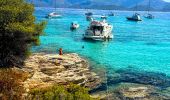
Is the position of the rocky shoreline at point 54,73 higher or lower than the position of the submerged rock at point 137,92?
higher

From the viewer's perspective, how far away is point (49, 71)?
34750 millimetres

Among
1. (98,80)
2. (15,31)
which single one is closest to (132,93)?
(98,80)

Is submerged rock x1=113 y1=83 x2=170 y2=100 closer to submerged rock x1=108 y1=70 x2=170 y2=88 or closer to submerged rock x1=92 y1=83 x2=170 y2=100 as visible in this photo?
submerged rock x1=92 y1=83 x2=170 y2=100

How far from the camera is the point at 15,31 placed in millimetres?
32938

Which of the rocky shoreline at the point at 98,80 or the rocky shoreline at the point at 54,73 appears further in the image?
the rocky shoreline at the point at 98,80

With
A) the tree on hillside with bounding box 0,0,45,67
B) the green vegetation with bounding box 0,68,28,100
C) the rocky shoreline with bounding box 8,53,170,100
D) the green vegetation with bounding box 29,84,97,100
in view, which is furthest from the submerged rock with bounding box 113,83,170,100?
the green vegetation with bounding box 0,68,28,100

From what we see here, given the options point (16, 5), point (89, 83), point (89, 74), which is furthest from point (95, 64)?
point (16, 5)

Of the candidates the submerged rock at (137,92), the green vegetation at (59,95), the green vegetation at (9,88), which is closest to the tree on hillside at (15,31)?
the submerged rock at (137,92)

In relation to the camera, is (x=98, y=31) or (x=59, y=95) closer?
(x=59, y=95)

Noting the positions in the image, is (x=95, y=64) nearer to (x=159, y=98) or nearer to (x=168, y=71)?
(x=168, y=71)

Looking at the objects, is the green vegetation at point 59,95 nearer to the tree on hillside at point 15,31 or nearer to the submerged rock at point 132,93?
the tree on hillside at point 15,31

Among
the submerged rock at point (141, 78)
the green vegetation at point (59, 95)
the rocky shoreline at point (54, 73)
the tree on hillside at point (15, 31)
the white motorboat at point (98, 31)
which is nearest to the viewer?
the green vegetation at point (59, 95)

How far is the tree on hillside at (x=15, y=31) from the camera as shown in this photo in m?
33.0

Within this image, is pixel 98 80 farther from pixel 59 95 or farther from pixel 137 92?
pixel 59 95
